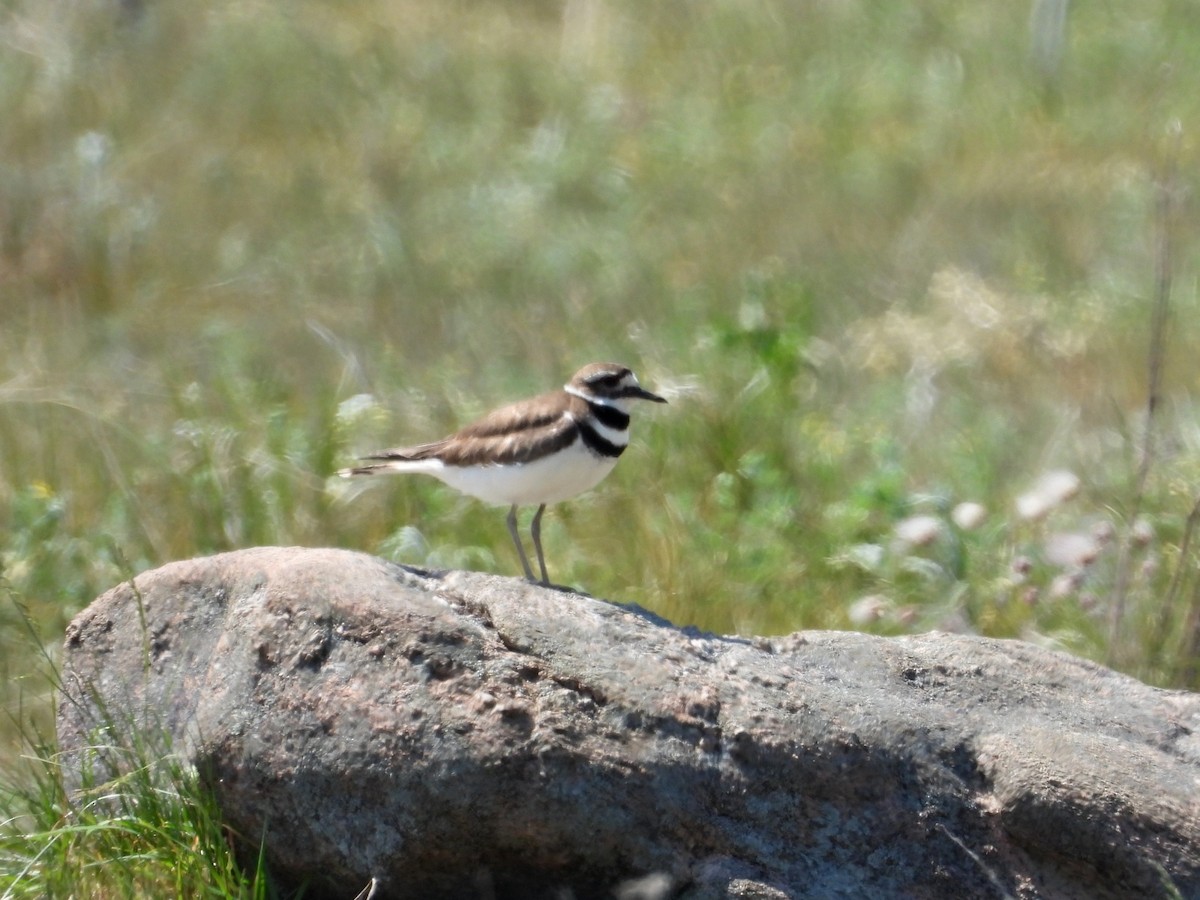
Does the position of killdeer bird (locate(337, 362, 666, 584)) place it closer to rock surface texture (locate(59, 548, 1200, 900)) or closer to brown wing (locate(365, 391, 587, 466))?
brown wing (locate(365, 391, 587, 466))

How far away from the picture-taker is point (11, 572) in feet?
20.5

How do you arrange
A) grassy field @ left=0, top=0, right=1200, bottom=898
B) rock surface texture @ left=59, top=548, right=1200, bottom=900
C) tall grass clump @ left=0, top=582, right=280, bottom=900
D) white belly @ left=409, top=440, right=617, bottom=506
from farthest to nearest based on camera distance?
grassy field @ left=0, top=0, right=1200, bottom=898 → white belly @ left=409, top=440, right=617, bottom=506 → tall grass clump @ left=0, top=582, right=280, bottom=900 → rock surface texture @ left=59, top=548, right=1200, bottom=900

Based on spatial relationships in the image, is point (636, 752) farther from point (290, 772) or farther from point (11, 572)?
point (11, 572)

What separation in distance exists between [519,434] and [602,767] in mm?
1735

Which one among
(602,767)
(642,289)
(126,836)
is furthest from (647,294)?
(602,767)

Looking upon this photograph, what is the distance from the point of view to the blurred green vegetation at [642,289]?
6.56 m

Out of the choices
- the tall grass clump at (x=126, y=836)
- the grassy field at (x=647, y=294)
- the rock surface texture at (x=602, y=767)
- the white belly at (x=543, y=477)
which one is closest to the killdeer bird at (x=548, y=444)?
the white belly at (x=543, y=477)

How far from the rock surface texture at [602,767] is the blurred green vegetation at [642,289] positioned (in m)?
1.20

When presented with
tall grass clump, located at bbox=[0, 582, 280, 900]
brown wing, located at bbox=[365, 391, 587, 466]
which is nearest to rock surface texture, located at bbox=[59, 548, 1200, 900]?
tall grass clump, located at bbox=[0, 582, 280, 900]

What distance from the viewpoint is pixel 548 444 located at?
5.00m

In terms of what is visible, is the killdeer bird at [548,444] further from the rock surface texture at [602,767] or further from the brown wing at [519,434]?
the rock surface texture at [602,767]

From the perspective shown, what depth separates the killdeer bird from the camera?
16.4 feet

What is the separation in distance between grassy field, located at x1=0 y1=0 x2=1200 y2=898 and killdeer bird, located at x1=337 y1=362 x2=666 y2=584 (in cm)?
115

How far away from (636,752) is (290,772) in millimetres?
792
